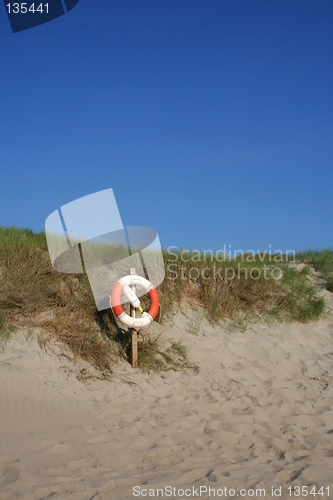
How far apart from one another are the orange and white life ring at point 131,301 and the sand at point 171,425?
0.62 metres

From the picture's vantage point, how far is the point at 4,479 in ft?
11.3

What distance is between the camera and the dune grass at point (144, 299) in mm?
5461

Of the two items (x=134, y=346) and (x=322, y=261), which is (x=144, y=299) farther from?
(x=322, y=261)


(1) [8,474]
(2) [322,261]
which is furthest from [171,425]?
(2) [322,261]

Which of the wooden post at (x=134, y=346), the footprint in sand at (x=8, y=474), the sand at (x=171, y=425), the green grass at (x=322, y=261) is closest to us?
the footprint in sand at (x=8, y=474)

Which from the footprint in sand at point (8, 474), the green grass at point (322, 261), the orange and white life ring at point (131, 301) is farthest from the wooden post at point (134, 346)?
the green grass at point (322, 261)

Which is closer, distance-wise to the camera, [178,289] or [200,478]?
[200,478]

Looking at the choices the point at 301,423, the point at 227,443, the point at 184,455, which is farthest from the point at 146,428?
the point at 301,423

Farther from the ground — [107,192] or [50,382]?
[107,192]

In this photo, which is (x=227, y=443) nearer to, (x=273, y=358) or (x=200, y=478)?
(x=200, y=478)

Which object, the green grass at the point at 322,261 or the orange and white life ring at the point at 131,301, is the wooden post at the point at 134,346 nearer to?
the orange and white life ring at the point at 131,301

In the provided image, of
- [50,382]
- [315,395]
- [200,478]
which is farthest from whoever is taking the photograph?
[315,395]

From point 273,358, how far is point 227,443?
7.45ft

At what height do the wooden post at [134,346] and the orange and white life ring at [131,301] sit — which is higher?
the orange and white life ring at [131,301]
